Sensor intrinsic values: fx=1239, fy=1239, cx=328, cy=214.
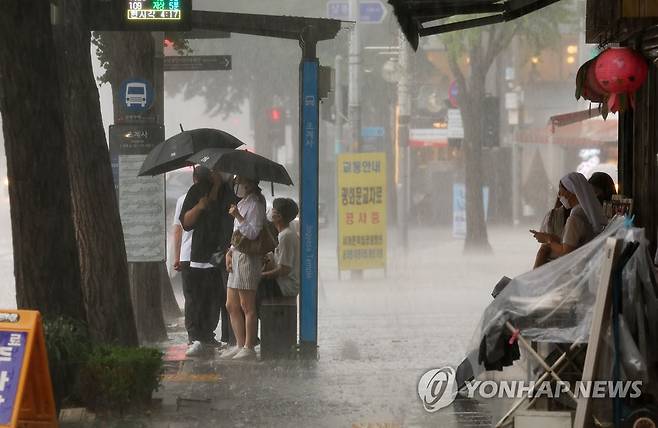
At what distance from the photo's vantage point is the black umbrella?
13.0m

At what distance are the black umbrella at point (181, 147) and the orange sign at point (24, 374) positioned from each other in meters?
5.13

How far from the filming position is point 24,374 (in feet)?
24.8

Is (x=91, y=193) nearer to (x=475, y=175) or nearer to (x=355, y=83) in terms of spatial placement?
(x=355, y=83)

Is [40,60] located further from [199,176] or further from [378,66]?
[378,66]

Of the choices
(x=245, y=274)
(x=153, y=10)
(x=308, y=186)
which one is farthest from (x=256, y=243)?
(x=153, y=10)

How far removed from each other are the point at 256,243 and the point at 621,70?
4692 millimetres

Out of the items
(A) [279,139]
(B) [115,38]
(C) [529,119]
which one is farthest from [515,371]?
(C) [529,119]

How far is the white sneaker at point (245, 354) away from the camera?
12.5m

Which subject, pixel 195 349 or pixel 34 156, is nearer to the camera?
pixel 34 156

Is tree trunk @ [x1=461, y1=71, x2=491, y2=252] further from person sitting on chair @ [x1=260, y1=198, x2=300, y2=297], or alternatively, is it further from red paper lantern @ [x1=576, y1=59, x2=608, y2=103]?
red paper lantern @ [x1=576, y1=59, x2=608, y2=103]

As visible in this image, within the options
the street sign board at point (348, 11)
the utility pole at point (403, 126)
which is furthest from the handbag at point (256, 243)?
the utility pole at point (403, 126)

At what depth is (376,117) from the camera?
48.9 metres

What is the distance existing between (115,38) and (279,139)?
25.7 m

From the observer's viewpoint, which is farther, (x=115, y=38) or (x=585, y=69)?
(x=115, y=38)
